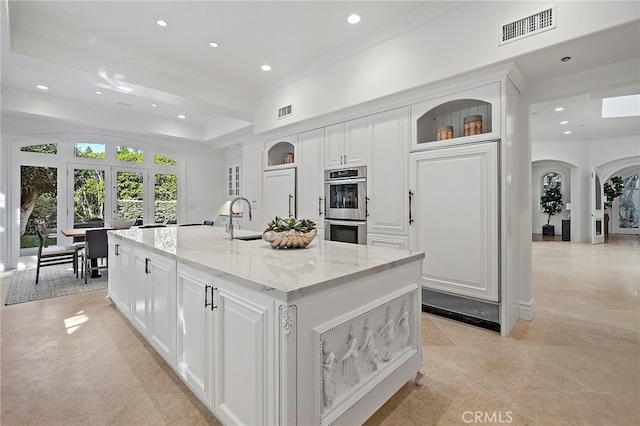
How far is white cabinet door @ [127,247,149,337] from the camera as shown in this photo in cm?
238

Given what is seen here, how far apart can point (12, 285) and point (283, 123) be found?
4648mm

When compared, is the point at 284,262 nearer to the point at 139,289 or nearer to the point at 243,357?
the point at 243,357

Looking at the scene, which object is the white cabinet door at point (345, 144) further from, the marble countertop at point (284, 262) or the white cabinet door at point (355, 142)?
the marble countertop at point (284, 262)

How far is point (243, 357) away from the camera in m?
1.36

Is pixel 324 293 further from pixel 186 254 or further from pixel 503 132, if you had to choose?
pixel 503 132

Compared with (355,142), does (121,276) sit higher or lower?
lower

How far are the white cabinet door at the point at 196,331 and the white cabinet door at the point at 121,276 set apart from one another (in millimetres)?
1200

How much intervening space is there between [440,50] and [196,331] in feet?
10.6

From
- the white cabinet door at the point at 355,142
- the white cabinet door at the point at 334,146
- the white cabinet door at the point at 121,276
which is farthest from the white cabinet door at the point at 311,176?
the white cabinet door at the point at 121,276

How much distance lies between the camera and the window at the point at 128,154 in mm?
6761

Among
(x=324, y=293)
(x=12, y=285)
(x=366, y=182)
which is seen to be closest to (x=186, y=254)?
(x=324, y=293)

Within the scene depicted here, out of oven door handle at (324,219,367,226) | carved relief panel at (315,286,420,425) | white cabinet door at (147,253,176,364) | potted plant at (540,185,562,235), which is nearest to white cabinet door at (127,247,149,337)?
white cabinet door at (147,253,176,364)

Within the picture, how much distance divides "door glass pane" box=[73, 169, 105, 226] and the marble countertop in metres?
5.08

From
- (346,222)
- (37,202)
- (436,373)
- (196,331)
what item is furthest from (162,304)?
(37,202)
